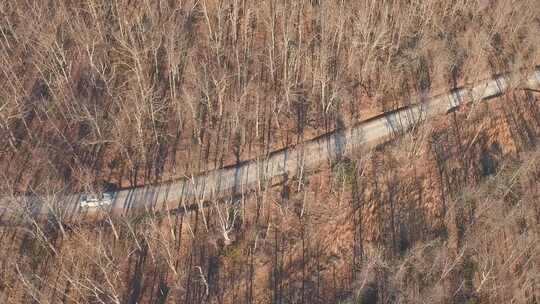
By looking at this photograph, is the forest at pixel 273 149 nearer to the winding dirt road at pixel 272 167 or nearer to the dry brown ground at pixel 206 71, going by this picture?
the dry brown ground at pixel 206 71

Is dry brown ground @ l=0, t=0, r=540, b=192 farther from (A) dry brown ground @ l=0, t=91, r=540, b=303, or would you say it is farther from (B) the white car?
(A) dry brown ground @ l=0, t=91, r=540, b=303

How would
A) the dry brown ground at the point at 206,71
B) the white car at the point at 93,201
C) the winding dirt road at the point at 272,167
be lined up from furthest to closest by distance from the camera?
the dry brown ground at the point at 206,71
the winding dirt road at the point at 272,167
the white car at the point at 93,201

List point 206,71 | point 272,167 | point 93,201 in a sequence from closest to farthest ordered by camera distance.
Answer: point 93,201, point 272,167, point 206,71

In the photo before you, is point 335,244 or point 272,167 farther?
point 272,167

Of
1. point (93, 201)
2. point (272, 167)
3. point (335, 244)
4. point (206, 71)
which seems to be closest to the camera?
point (93, 201)

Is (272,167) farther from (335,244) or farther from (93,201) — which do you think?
(93,201)

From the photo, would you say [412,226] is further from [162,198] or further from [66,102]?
[66,102]

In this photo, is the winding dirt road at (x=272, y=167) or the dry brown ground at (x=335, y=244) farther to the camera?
the winding dirt road at (x=272, y=167)

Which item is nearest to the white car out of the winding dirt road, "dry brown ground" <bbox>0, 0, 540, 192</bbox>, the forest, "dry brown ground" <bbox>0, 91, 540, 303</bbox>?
the winding dirt road

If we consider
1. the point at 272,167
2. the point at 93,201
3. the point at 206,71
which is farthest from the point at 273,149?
the point at 93,201

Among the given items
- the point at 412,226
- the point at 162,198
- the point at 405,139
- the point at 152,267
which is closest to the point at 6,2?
the point at 162,198

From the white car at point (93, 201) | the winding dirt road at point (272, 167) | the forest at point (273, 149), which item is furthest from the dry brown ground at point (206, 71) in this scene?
the white car at point (93, 201)
